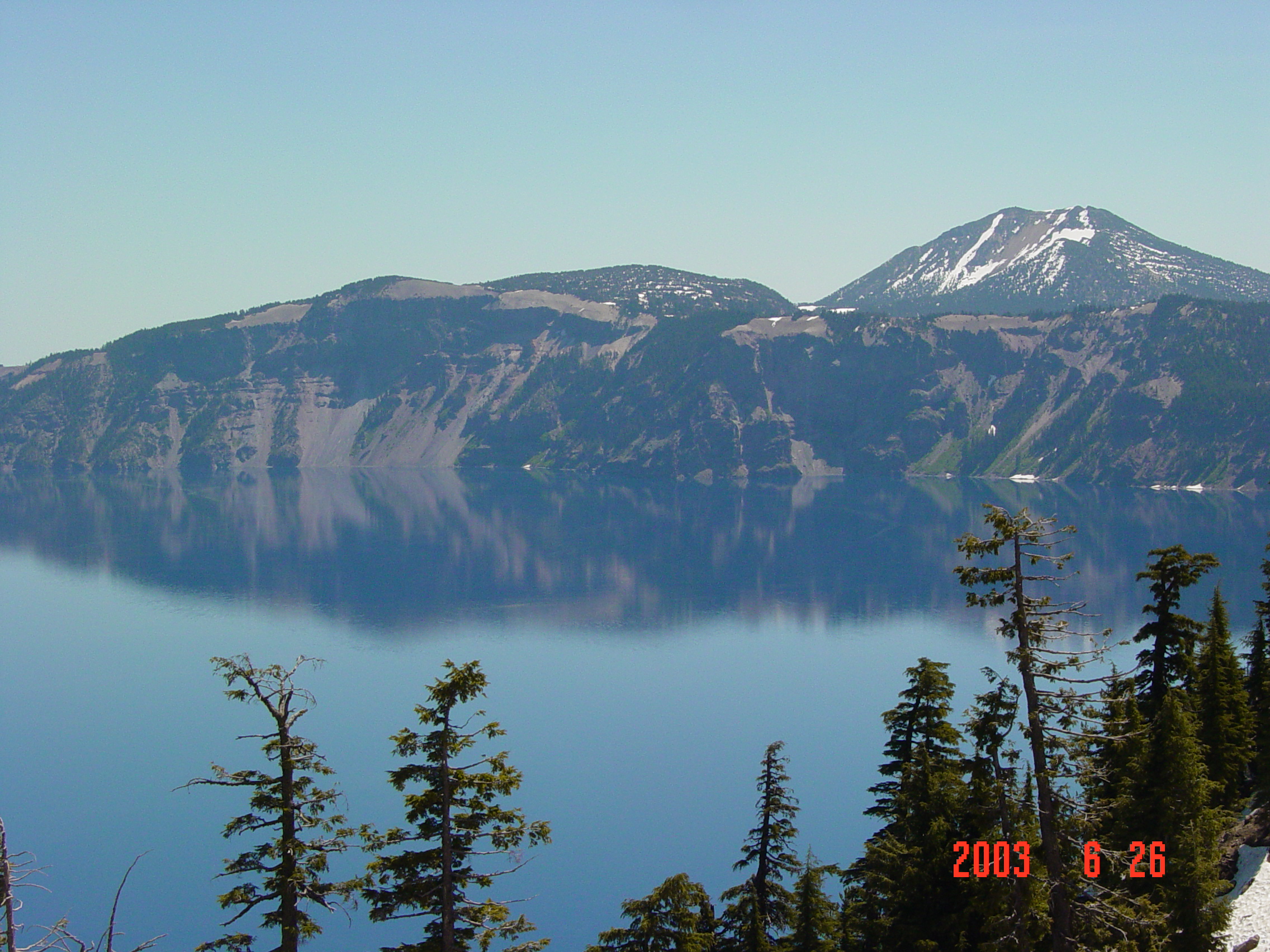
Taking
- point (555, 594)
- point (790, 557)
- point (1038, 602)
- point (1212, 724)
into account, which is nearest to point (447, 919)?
point (1038, 602)

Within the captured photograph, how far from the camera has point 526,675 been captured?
9606 cm

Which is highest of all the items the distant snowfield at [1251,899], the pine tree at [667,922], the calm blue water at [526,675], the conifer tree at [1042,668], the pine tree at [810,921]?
the conifer tree at [1042,668]

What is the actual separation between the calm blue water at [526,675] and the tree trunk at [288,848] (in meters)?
33.1

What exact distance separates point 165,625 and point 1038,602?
116 m

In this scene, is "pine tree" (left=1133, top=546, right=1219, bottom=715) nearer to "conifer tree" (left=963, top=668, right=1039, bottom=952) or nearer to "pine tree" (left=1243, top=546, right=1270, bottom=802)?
"pine tree" (left=1243, top=546, right=1270, bottom=802)

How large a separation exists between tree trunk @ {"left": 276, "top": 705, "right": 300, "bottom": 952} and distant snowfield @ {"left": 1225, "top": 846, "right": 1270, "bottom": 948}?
2369cm

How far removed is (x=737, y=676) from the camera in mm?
97062

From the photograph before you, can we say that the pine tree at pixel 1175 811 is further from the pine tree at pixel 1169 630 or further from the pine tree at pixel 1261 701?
the pine tree at pixel 1261 701

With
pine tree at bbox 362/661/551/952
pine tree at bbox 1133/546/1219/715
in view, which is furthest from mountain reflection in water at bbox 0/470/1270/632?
pine tree at bbox 362/661/551/952

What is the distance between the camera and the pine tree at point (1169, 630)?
37.2 metres

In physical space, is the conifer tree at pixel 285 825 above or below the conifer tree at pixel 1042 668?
below

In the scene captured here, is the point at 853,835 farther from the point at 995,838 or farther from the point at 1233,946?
the point at 995,838

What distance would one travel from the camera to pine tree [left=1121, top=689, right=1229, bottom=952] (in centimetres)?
2819
